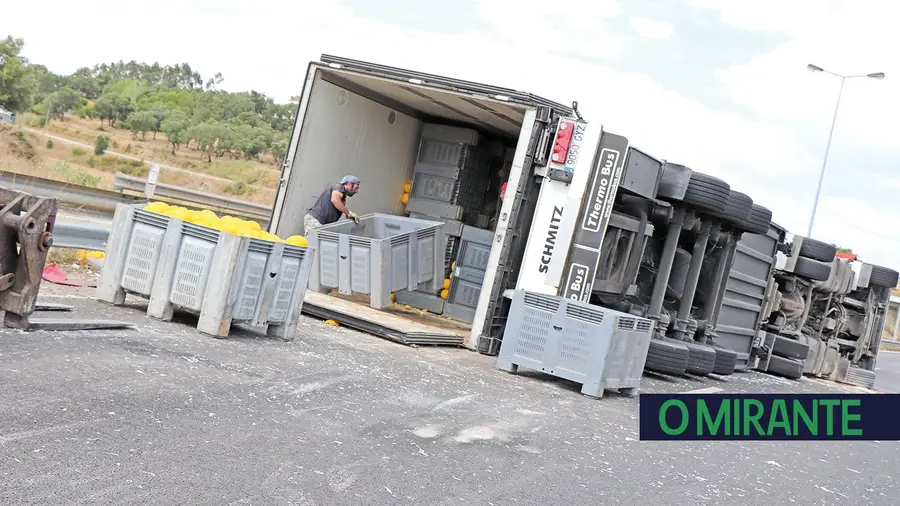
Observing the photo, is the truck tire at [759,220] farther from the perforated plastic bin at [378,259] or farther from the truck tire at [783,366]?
the perforated plastic bin at [378,259]

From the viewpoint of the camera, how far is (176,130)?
188 feet

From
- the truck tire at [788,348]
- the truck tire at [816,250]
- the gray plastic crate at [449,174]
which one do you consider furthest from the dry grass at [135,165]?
the truck tire at [816,250]

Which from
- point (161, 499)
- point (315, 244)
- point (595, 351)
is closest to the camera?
point (161, 499)

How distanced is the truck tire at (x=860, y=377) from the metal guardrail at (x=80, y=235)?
1435 centimetres

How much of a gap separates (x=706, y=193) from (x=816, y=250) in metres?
5.51

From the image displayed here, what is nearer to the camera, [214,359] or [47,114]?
[214,359]

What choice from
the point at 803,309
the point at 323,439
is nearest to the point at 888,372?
the point at 803,309

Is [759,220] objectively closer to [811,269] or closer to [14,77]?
[811,269]

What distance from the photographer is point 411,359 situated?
1072cm

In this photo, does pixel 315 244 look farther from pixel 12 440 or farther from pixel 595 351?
pixel 12 440

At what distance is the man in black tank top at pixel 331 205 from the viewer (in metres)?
14.2

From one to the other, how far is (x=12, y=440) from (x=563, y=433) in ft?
14.8

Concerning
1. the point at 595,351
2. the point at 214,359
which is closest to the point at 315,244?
the point at 595,351

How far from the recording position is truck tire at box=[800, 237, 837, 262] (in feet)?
58.3
